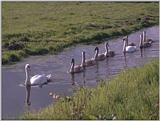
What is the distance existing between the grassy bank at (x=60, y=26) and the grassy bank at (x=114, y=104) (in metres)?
9.13

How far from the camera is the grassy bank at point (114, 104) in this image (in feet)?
25.5

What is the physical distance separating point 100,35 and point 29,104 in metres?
15.1

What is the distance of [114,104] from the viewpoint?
8523mm

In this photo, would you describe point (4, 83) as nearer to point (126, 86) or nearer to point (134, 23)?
point (126, 86)

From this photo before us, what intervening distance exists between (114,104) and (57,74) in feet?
25.8

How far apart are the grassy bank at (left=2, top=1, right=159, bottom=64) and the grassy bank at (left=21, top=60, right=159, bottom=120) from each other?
9.13 meters

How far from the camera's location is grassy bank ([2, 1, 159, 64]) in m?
21.4

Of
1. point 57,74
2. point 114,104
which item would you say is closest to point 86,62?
point 57,74

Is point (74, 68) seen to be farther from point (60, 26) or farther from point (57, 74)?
point (60, 26)

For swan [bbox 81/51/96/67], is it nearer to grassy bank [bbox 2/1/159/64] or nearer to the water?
the water

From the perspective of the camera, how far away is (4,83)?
Answer: 1453 centimetres

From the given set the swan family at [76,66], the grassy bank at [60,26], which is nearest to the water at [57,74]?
the swan family at [76,66]

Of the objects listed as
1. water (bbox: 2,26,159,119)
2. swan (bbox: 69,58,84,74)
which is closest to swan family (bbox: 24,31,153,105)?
swan (bbox: 69,58,84,74)

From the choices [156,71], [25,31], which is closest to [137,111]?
[156,71]
